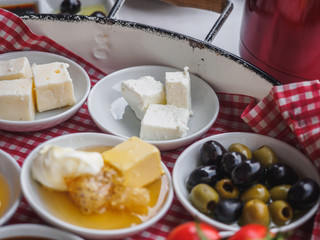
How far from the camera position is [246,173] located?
1.15 m

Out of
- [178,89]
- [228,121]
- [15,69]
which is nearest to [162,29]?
[178,89]

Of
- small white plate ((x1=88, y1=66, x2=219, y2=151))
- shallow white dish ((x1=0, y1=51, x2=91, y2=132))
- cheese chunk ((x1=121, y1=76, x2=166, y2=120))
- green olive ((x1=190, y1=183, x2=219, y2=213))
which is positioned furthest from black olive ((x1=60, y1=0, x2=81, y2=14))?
green olive ((x1=190, y1=183, x2=219, y2=213))

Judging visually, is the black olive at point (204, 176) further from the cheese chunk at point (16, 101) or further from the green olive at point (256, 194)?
the cheese chunk at point (16, 101)

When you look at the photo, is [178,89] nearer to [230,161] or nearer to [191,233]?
[230,161]

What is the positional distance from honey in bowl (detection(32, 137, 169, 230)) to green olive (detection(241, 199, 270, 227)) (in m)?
0.21

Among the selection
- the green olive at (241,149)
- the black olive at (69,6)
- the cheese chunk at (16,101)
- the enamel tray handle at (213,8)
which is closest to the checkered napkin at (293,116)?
the green olive at (241,149)

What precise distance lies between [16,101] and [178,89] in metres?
0.49

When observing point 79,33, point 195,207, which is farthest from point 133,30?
point 195,207

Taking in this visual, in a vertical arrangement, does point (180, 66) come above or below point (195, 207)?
above

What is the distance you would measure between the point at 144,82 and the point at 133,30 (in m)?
0.21

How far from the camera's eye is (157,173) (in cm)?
118

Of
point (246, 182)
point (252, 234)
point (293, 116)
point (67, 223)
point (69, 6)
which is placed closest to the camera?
point (252, 234)

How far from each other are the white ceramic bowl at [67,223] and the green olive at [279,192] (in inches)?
10.4

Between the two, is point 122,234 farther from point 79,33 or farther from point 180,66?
point 79,33
